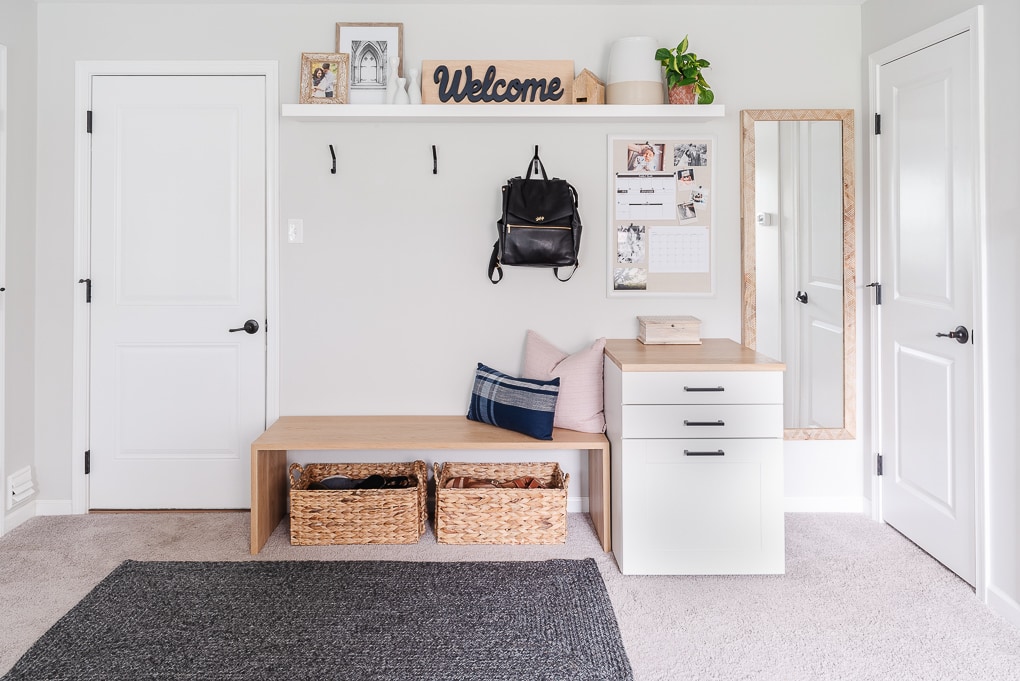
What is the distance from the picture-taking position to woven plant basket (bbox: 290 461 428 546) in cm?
293

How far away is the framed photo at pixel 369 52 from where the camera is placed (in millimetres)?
3211

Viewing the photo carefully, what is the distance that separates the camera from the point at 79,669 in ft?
6.64

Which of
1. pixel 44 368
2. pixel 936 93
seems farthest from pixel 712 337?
pixel 44 368

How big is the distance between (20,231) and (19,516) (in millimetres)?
1238

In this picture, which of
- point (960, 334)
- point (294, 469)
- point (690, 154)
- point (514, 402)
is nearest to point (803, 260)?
point (690, 154)

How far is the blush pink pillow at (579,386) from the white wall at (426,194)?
0.68 feet

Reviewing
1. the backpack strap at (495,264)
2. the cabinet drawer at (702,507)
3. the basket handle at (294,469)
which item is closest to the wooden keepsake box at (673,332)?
the cabinet drawer at (702,507)

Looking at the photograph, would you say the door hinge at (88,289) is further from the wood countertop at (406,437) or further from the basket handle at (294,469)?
the basket handle at (294,469)

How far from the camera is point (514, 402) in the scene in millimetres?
2996

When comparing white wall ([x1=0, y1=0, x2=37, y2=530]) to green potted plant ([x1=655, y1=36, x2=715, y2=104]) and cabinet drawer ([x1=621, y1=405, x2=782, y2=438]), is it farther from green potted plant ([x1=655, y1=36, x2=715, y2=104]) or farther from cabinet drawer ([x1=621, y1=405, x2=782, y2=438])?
green potted plant ([x1=655, y1=36, x2=715, y2=104])

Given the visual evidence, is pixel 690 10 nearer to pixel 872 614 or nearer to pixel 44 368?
pixel 872 614

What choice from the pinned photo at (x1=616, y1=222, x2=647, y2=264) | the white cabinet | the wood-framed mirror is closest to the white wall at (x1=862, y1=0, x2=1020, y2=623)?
the white cabinet

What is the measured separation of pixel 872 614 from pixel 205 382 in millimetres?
2837

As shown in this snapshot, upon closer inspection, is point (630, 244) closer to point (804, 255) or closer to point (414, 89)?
point (804, 255)
